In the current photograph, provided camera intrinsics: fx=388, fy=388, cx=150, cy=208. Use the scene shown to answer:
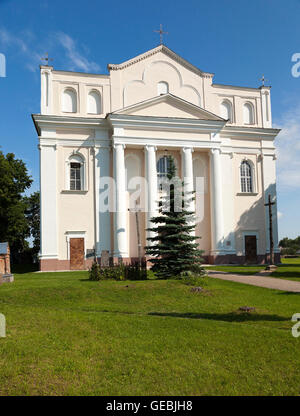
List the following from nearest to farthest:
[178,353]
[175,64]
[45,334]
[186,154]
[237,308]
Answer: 1. [178,353]
2. [45,334]
3. [237,308]
4. [186,154]
5. [175,64]

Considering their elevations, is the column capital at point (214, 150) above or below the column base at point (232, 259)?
above

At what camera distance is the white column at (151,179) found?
28734 millimetres

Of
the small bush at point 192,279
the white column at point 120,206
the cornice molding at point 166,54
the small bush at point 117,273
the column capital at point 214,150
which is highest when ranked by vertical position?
the cornice molding at point 166,54

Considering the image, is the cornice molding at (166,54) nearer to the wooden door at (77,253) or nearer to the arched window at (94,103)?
the arched window at (94,103)

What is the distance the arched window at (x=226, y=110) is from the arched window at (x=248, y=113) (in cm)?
A: 147

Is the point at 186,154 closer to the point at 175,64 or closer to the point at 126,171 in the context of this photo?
the point at 126,171

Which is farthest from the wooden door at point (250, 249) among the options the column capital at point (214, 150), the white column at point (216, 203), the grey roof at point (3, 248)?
the grey roof at point (3, 248)

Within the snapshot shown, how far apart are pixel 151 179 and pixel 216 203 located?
5.62 m

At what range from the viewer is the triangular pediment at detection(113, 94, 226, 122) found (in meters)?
29.6

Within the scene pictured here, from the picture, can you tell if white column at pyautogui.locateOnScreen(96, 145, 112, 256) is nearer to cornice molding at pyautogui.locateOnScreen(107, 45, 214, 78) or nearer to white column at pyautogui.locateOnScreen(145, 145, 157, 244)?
white column at pyautogui.locateOnScreen(145, 145, 157, 244)

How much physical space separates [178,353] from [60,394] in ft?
7.65

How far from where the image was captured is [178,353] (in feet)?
23.4

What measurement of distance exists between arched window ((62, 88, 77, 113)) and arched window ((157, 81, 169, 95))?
679 cm
